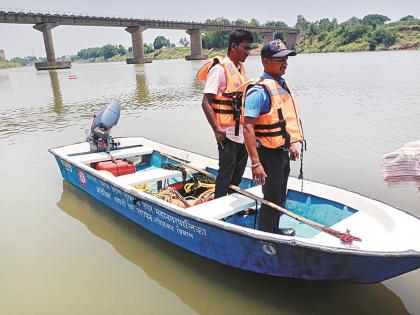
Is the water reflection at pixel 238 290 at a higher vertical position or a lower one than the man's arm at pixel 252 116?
lower

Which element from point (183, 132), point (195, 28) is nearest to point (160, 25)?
point (195, 28)

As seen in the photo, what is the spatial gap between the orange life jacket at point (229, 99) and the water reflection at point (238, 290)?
1.55 m

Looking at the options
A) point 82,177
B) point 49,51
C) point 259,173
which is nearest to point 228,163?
point 259,173

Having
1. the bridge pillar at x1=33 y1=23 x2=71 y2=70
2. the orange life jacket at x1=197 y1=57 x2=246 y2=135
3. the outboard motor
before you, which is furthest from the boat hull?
the bridge pillar at x1=33 y1=23 x2=71 y2=70

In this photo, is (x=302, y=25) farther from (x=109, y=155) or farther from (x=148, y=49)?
(x=109, y=155)

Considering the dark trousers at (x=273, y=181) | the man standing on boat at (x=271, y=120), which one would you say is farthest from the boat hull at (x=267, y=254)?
the man standing on boat at (x=271, y=120)

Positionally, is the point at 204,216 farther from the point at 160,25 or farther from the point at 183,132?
the point at 160,25

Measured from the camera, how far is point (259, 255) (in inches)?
131

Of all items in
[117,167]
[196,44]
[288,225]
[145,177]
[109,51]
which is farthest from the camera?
[109,51]

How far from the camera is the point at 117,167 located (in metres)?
6.05

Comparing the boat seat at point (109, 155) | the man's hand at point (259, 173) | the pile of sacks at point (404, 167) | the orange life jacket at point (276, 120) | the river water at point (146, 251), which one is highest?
the orange life jacket at point (276, 120)

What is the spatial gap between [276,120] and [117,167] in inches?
138

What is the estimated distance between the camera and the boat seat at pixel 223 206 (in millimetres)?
3807

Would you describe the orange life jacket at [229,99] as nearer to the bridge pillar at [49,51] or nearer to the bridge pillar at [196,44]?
the bridge pillar at [49,51]
